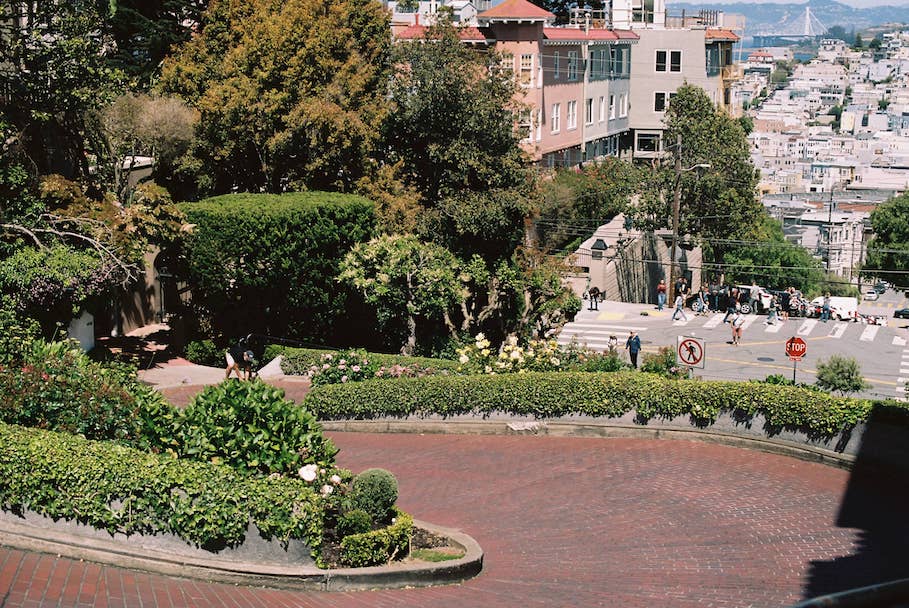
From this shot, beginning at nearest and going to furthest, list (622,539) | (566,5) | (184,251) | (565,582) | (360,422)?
(565,582)
(622,539)
(360,422)
(184,251)
(566,5)

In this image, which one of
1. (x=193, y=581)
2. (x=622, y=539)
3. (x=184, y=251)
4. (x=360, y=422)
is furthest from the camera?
(x=184, y=251)

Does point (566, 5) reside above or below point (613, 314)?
above

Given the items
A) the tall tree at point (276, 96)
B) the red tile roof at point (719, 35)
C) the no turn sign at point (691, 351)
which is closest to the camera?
the no turn sign at point (691, 351)

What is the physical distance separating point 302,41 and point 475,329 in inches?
390

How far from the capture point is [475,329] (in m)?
33.6

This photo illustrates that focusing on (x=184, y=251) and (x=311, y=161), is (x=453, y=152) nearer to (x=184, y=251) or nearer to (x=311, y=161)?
(x=311, y=161)

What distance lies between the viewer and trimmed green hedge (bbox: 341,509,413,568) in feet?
44.1

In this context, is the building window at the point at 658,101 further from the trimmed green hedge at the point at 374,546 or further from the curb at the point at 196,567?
the curb at the point at 196,567

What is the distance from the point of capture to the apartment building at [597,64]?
53.9 m

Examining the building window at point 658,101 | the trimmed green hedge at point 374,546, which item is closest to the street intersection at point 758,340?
the trimmed green hedge at point 374,546

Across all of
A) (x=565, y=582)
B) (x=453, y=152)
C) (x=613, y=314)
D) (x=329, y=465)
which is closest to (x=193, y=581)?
(x=329, y=465)

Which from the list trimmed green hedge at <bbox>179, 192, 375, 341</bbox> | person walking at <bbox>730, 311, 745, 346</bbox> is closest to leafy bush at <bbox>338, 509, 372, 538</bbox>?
trimmed green hedge at <bbox>179, 192, 375, 341</bbox>

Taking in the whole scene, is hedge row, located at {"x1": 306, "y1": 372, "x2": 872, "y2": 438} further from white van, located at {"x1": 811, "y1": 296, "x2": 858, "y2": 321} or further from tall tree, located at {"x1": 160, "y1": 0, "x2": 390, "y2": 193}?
white van, located at {"x1": 811, "y1": 296, "x2": 858, "y2": 321}

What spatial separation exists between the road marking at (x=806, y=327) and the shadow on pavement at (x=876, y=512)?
2778cm
